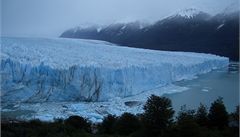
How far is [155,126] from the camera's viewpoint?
16.6 ft

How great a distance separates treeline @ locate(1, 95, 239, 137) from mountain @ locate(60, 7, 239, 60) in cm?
1610

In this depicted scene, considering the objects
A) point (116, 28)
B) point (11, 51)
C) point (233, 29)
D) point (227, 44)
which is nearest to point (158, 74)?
point (11, 51)

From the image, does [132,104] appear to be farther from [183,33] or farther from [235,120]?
[183,33]

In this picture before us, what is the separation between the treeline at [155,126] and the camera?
4586 millimetres

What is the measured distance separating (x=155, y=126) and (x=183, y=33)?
22524mm

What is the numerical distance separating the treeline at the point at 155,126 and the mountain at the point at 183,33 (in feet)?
52.8

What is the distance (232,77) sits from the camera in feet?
47.8

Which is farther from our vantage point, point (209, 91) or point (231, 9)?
point (231, 9)

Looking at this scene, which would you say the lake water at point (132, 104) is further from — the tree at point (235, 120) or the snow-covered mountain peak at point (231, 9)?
the snow-covered mountain peak at point (231, 9)

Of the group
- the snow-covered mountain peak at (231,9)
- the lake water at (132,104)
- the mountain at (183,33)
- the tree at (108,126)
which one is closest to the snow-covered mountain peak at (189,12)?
Answer: the mountain at (183,33)

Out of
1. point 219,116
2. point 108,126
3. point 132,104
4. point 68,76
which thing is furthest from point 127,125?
point 68,76

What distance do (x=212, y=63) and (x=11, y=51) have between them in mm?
9646

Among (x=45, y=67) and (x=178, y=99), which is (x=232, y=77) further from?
(x=45, y=67)

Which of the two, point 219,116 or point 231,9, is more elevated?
point 231,9
